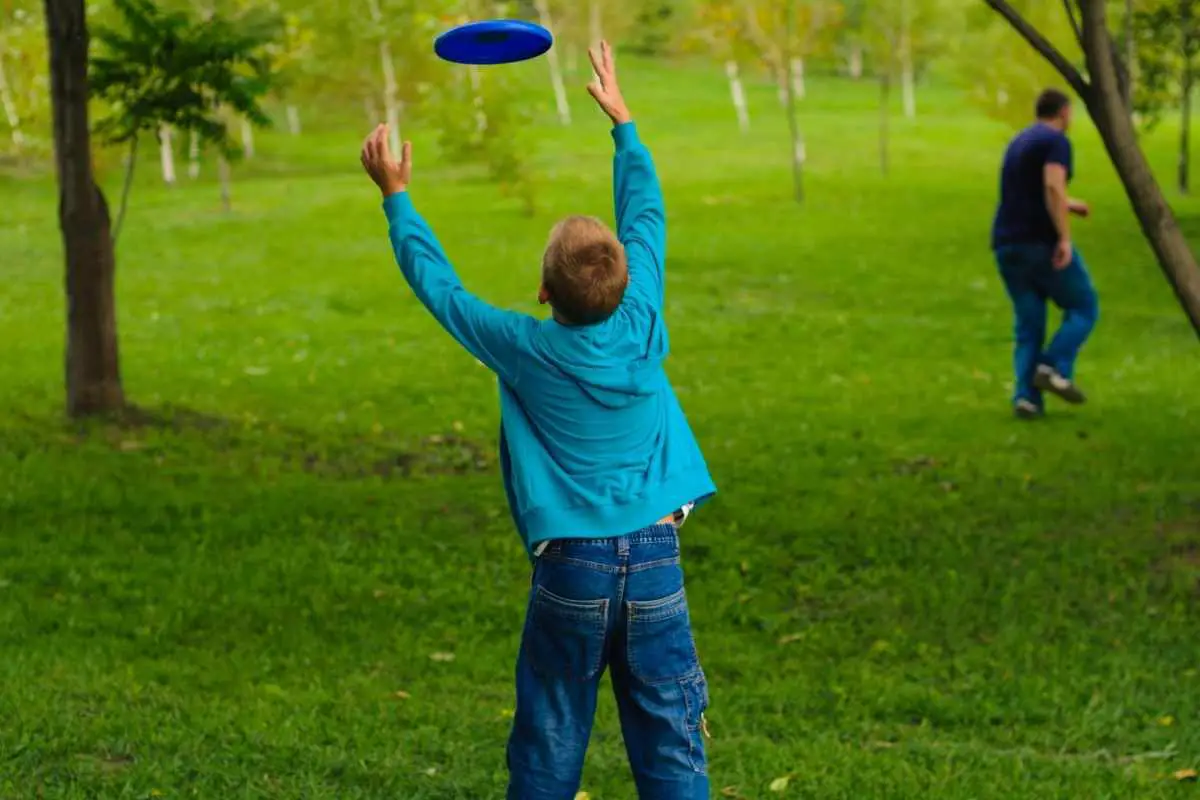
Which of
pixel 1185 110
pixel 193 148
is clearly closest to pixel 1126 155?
pixel 193 148

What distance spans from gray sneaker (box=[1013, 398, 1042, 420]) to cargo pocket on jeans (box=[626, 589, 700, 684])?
28.3 ft

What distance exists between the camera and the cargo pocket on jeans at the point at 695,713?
3957 mm

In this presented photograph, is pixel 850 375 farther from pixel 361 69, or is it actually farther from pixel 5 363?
pixel 361 69

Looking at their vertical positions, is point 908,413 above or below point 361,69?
below

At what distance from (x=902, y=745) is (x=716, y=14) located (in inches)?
1241

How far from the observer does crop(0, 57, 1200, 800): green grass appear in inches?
217

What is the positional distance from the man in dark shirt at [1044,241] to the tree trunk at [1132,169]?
311 centimetres

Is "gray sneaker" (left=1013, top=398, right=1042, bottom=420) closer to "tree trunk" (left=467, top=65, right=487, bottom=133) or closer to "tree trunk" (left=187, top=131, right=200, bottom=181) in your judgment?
"tree trunk" (left=187, top=131, right=200, bottom=181)

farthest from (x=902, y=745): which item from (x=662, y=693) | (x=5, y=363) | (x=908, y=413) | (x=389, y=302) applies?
(x=389, y=302)

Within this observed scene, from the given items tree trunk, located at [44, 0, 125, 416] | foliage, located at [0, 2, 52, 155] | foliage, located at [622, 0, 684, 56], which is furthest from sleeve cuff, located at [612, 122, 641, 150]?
foliage, located at [622, 0, 684, 56]

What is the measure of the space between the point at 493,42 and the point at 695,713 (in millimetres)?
1910

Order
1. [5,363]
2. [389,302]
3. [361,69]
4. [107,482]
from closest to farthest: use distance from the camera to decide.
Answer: [107,482] → [5,363] → [389,302] → [361,69]

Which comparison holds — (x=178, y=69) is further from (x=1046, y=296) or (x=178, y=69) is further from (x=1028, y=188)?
(x=1046, y=296)

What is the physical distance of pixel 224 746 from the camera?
5.39m
